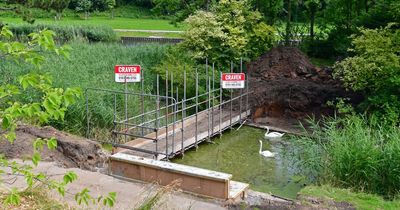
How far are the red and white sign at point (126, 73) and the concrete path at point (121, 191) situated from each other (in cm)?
242

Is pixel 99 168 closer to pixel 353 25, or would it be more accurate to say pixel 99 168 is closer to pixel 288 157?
pixel 288 157

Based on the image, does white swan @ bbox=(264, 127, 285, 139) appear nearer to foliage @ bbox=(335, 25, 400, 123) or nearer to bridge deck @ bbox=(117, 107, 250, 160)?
bridge deck @ bbox=(117, 107, 250, 160)

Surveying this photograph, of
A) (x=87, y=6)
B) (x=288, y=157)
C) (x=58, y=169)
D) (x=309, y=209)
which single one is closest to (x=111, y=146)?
(x=58, y=169)

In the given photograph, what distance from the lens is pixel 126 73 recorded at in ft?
32.7

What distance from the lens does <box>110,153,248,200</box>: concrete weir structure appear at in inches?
281

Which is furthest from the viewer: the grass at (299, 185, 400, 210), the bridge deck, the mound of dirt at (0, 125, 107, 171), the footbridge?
the bridge deck

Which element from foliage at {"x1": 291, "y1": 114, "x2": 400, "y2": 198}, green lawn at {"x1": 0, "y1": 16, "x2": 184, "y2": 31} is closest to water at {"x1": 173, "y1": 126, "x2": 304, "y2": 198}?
foliage at {"x1": 291, "y1": 114, "x2": 400, "y2": 198}

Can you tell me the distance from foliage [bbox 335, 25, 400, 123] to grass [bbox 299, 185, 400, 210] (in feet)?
15.0

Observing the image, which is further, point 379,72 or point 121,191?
point 379,72

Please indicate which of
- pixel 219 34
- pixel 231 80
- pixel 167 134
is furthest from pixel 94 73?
pixel 167 134

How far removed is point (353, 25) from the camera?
59.0 ft

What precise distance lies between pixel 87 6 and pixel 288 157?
4330cm

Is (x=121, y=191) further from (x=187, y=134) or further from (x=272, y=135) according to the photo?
(x=272, y=135)

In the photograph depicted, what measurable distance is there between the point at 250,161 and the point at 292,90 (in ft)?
15.6
